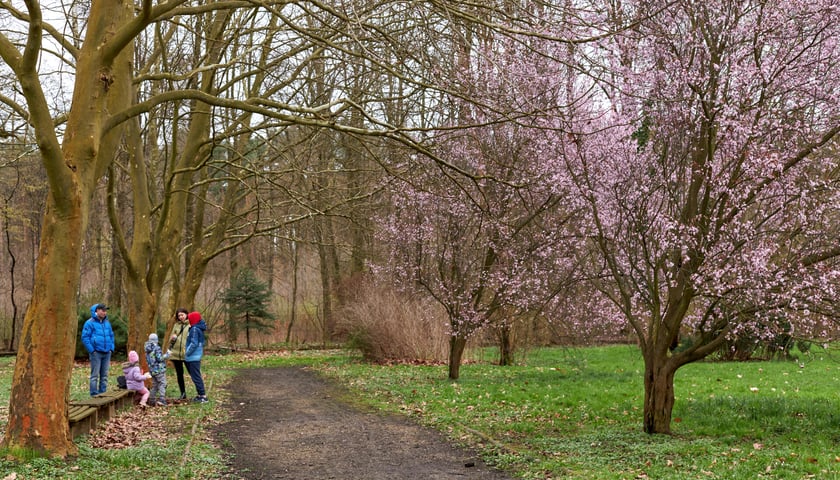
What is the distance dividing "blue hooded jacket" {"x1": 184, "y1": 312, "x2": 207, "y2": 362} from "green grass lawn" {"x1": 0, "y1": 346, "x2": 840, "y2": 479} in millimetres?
932

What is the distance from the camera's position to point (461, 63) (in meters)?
16.5

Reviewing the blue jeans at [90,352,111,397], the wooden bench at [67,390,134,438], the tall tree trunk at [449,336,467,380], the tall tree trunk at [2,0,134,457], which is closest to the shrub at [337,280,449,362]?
the tall tree trunk at [449,336,467,380]

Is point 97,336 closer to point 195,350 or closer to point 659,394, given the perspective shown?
point 195,350

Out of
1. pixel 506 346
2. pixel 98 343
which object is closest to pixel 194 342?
pixel 98 343

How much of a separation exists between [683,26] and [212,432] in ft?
27.1

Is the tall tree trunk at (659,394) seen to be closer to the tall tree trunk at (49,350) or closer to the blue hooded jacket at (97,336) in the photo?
the tall tree trunk at (49,350)

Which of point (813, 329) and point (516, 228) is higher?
point (516, 228)

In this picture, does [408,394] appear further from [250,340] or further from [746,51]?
[250,340]

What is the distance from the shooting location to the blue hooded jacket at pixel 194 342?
1377 centimetres

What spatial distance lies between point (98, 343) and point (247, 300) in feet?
62.2

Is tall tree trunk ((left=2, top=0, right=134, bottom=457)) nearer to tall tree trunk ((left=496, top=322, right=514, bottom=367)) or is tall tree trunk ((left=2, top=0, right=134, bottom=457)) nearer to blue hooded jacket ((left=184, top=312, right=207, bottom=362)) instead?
blue hooded jacket ((left=184, top=312, right=207, bottom=362))

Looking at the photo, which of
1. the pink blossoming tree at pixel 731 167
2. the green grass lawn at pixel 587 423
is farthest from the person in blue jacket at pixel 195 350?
the pink blossoming tree at pixel 731 167

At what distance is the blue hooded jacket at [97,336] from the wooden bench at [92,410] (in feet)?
3.12

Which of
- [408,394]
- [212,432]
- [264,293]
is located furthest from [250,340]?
[212,432]
